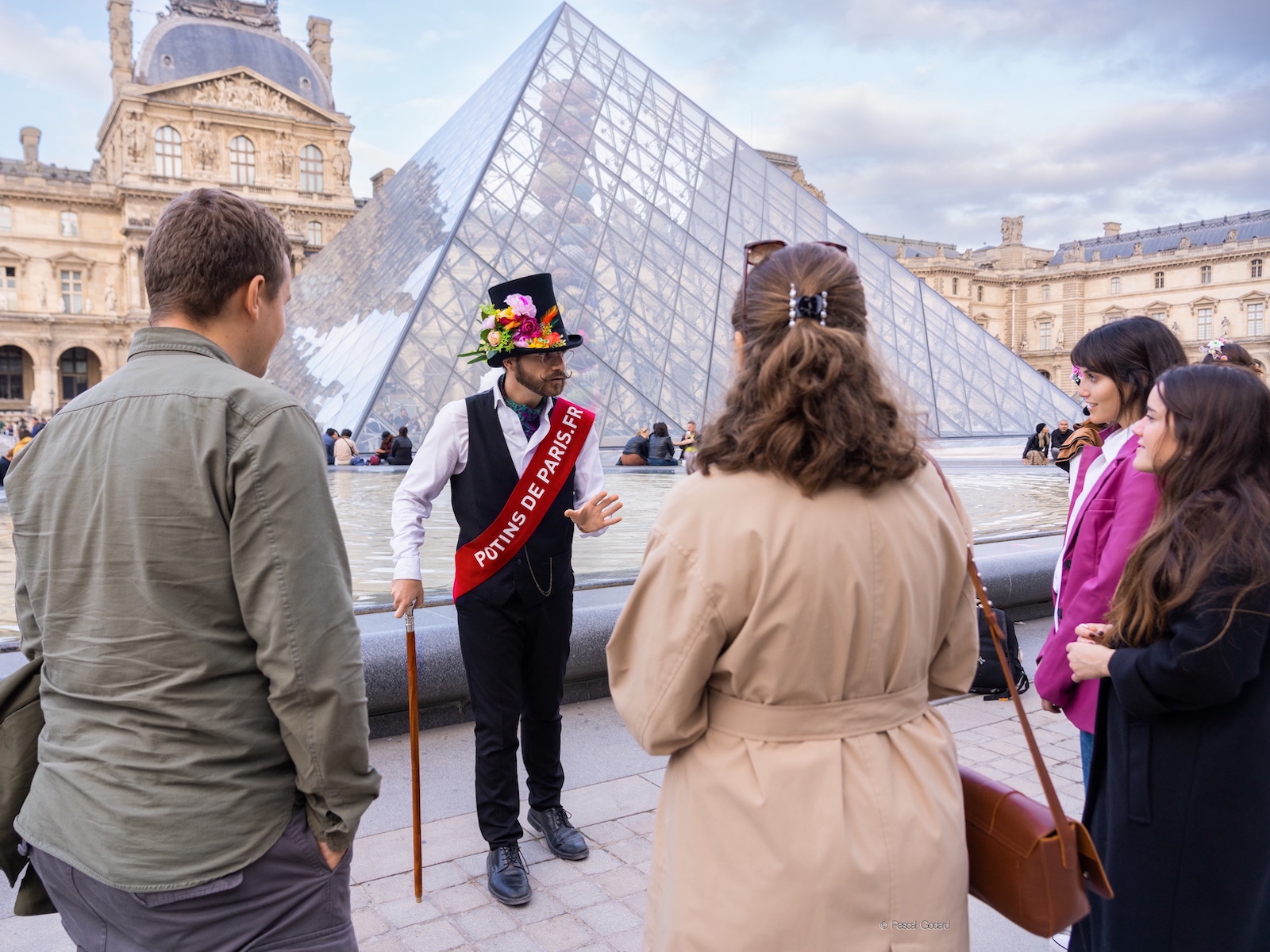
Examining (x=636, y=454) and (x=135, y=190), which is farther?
(x=135, y=190)

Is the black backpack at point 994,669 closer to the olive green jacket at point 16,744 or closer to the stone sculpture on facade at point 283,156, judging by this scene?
the olive green jacket at point 16,744

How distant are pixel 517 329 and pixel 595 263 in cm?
1128

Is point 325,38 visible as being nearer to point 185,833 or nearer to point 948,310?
point 948,310

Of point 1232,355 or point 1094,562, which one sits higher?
point 1232,355

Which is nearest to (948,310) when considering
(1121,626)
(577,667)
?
(577,667)

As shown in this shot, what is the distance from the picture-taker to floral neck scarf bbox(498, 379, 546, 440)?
2.37 m

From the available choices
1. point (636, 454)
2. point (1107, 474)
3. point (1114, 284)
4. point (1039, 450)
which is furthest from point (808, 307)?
point (1114, 284)

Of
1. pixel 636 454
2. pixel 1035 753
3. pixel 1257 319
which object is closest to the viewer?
pixel 1035 753

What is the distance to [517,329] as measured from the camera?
233 cm

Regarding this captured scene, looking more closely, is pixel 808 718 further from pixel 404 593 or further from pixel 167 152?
pixel 167 152

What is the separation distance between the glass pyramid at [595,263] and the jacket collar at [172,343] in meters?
9.85

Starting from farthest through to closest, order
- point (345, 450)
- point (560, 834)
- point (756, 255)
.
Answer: point (345, 450) < point (560, 834) < point (756, 255)

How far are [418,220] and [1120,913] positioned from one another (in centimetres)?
1449

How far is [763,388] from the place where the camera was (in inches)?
42.8
